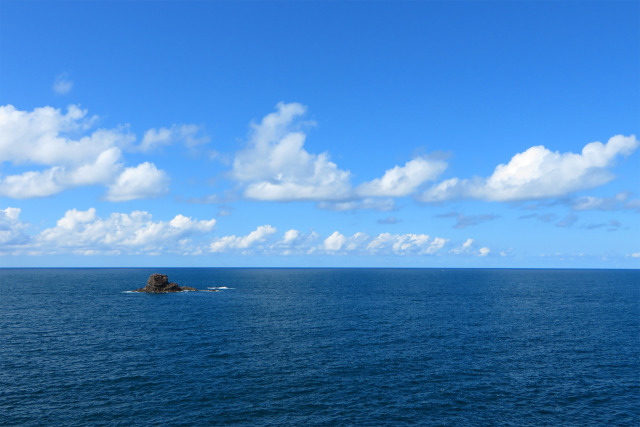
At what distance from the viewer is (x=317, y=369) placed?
65.6 m

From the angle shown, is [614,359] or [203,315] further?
[203,315]

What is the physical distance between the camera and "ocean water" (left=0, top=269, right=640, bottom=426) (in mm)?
49500

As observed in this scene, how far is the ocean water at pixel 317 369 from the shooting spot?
162ft

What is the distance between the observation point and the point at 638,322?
107562 millimetres

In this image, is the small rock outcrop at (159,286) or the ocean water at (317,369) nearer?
the ocean water at (317,369)

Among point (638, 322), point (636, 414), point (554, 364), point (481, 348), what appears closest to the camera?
point (636, 414)

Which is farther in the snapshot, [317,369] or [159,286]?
[159,286]

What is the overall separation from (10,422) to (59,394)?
7.99 m

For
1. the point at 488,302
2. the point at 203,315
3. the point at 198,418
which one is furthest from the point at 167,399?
the point at 488,302

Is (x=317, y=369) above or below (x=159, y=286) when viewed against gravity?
below

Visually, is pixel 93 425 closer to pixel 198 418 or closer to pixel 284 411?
pixel 198 418

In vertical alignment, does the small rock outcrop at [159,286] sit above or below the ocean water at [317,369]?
above

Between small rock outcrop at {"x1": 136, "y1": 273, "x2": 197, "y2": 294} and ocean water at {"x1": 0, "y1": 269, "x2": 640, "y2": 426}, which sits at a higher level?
small rock outcrop at {"x1": 136, "y1": 273, "x2": 197, "y2": 294}

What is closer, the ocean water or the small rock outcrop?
the ocean water
